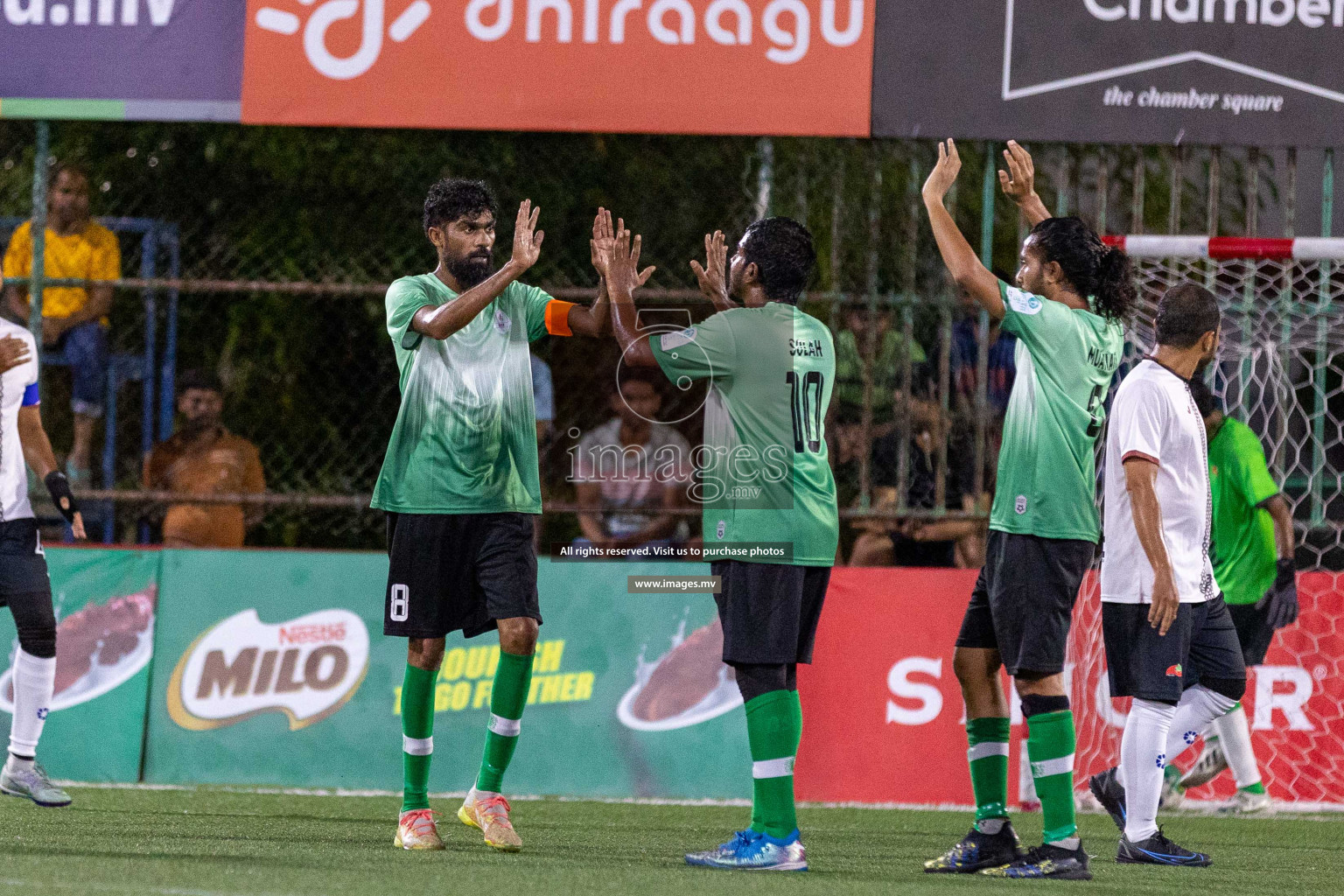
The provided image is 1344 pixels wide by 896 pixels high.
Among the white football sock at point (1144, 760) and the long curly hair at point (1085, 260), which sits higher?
the long curly hair at point (1085, 260)

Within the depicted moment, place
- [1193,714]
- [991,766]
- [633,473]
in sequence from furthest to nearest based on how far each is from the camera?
[633,473], [1193,714], [991,766]

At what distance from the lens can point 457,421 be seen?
6.00 metres

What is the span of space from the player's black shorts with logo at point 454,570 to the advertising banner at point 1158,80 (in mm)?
3518

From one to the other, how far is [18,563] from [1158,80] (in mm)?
5779

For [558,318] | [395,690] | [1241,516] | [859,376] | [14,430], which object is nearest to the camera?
[558,318]

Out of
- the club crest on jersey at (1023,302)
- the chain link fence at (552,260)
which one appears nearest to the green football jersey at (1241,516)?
the chain link fence at (552,260)

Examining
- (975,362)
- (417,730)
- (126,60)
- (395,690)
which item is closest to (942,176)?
(417,730)

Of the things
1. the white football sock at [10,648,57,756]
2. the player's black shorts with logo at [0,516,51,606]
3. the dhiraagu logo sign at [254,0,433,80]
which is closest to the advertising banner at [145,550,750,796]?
the white football sock at [10,648,57,756]

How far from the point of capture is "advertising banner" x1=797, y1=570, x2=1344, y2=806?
8188mm

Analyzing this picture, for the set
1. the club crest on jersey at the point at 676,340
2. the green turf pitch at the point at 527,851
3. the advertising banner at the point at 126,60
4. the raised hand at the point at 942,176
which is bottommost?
the green turf pitch at the point at 527,851

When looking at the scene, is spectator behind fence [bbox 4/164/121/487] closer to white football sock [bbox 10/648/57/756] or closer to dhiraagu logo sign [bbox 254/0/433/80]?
dhiraagu logo sign [bbox 254/0/433/80]

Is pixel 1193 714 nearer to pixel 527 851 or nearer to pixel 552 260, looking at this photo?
pixel 527 851

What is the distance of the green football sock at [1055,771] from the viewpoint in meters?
5.55

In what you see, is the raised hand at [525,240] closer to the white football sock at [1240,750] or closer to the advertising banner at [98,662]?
the advertising banner at [98,662]
